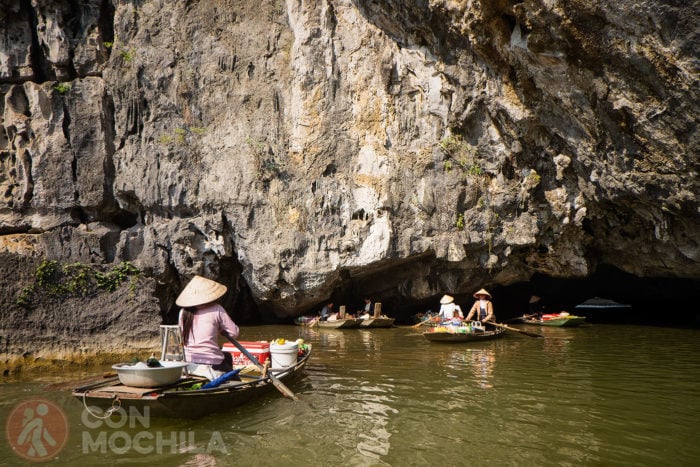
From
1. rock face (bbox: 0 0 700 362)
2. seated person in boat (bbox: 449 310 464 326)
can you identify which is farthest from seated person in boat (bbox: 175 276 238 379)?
rock face (bbox: 0 0 700 362)

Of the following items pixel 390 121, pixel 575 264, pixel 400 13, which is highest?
pixel 400 13

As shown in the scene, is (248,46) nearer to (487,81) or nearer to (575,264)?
(487,81)

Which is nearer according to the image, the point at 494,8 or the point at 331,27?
the point at 494,8

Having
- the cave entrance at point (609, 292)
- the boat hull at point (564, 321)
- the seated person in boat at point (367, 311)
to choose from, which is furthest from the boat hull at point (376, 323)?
the cave entrance at point (609, 292)

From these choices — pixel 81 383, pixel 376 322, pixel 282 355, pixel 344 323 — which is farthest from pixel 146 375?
pixel 376 322

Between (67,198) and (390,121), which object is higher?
(390,121)

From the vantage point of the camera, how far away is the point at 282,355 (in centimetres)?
777

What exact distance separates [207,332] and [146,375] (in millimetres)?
1192

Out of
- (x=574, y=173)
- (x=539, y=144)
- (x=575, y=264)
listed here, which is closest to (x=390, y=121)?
(x=539, y=144)

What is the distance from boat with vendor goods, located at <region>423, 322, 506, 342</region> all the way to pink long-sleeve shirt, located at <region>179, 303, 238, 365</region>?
22.1 ft

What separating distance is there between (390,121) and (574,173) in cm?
652

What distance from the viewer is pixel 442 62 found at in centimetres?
1493

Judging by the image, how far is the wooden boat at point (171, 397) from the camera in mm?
5355

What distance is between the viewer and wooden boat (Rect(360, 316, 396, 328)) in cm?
1725
